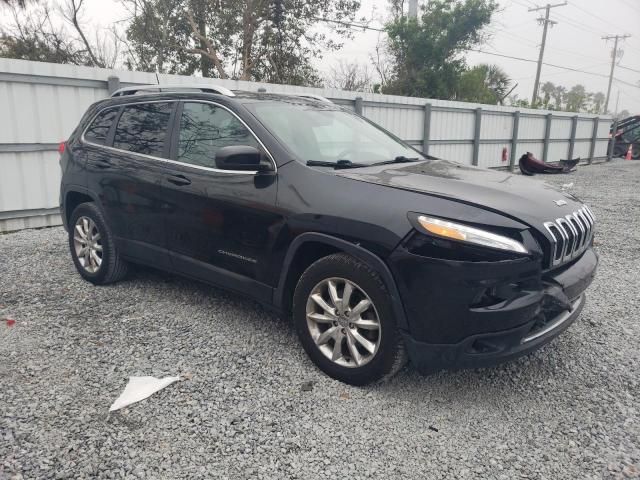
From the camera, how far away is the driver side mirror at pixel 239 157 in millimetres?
3096

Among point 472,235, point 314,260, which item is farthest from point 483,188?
point 314,260

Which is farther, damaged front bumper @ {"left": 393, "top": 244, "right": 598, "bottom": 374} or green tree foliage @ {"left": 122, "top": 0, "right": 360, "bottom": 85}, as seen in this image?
green tree foliage @ {"left": 122, "top": 0, "right": 360, "bottom": 85}

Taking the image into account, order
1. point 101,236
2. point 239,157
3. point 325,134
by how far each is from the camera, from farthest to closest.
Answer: point 101,236 → point 325,134 → point 239,157

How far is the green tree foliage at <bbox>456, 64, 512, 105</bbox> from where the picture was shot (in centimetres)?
3083

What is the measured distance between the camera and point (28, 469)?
2.29 meters

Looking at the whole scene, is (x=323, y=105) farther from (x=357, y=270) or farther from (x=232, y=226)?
(x=357, y=270)

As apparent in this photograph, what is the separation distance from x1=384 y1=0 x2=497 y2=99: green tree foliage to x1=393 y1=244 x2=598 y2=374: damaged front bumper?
28.8 meters

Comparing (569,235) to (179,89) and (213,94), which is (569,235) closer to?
(213,94)

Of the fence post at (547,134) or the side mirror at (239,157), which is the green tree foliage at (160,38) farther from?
the side mirror at (239,157)

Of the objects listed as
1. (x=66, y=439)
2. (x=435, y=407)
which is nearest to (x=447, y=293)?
(x=435, y=407)

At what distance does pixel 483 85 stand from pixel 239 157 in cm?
3269


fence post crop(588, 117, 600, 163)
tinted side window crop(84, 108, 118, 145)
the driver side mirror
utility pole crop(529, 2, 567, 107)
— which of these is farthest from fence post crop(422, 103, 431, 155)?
utility pole crop(529, 2, 567, 107)

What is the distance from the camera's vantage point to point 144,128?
13.8 feet

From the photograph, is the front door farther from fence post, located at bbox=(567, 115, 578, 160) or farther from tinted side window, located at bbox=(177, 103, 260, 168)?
fence post, located at bbox=(567, 115, 578, 160)
